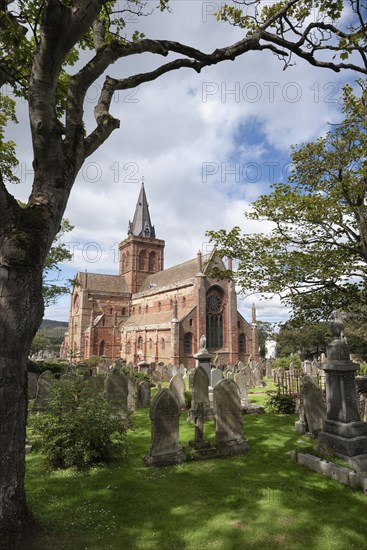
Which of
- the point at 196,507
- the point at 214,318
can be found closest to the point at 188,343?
the point at 214,318

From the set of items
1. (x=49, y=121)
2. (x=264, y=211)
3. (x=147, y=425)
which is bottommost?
(x=147, y=425)

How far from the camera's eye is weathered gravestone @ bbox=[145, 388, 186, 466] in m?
6.15

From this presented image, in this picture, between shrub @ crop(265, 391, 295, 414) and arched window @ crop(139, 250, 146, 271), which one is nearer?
shrub @ crop(265, 391, 295, 414)

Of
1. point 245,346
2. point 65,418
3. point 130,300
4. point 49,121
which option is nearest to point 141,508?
point 65,418

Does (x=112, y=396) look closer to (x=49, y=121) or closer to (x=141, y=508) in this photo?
(x=141, y=508)

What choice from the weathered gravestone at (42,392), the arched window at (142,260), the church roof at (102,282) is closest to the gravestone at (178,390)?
the weathered gravestone at (42,392)

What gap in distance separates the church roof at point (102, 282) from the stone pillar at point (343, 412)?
1717 inches

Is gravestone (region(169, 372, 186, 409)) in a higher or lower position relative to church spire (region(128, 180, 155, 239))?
lower

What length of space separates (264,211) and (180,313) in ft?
83.2

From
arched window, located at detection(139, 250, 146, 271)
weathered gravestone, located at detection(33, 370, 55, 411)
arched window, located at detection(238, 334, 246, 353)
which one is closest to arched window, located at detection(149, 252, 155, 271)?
arched window, located at detection(139, 250, 146, 271)

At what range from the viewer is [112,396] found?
10062 mm

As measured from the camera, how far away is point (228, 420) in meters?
6.87

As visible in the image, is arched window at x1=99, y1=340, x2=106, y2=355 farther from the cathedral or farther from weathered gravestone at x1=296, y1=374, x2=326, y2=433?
weathered gravestone at x1=296, y1=374, x2=326, y2=433

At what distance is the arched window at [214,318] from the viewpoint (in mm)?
33906
